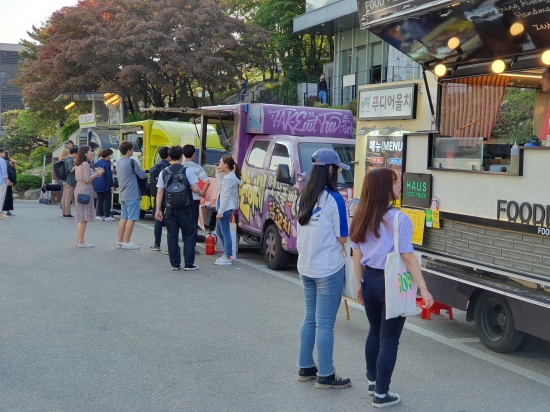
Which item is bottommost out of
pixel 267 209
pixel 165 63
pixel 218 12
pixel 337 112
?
pixel 267 209

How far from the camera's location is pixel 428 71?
284 inches

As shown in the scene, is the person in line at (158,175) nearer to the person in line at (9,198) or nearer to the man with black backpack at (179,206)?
the man with black backpack at (179,206)

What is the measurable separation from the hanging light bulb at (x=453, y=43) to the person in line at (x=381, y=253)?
2.32 meters

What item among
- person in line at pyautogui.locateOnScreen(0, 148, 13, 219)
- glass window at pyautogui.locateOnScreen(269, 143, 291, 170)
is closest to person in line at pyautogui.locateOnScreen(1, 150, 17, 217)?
person in line at pyautogui.locateOnScreen(0, 148, 13, 219)

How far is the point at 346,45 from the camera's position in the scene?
30797 millimetres

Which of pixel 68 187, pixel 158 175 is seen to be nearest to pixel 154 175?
pixel 158 175

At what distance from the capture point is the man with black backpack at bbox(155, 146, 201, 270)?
1002 centimetres

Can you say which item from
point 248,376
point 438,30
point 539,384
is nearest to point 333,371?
point 248,376

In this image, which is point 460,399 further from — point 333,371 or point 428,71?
point 428,71

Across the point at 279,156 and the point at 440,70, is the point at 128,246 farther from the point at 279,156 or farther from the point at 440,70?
the point at 440,70

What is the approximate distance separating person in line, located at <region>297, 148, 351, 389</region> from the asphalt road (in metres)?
0.39

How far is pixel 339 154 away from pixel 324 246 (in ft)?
17.4

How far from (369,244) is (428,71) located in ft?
9.94

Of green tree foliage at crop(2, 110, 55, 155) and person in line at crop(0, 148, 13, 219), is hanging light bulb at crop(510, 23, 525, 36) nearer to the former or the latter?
person in line at crop(0, 148, 13, 219)
